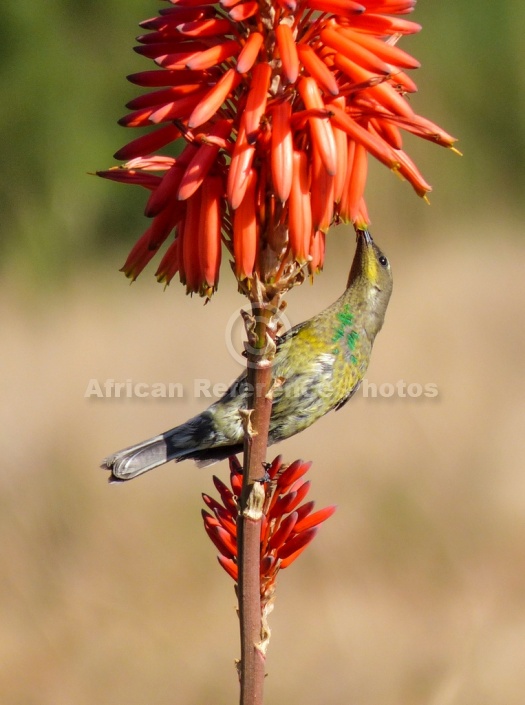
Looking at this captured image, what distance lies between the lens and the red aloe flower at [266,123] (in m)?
0.79

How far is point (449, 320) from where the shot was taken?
2996mm

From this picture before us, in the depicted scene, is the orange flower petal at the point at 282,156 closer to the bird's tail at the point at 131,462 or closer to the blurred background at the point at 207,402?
the bird's tail at the point at 131,462

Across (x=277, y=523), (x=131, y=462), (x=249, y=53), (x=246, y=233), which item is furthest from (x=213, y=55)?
(x=131, y=462)

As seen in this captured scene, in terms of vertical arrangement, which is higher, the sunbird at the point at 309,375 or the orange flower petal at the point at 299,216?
the orange flower petal at the point at 299,216

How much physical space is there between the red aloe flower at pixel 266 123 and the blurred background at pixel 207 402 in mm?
1806

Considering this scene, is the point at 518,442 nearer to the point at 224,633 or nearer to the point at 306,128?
the point at 224,633

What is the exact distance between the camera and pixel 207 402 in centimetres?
289

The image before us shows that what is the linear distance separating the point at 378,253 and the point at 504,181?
136 cm

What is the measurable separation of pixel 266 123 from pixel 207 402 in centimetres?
211

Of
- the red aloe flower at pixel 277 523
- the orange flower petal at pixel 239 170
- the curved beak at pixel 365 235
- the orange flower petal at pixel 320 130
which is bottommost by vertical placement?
the red aloe flower at pixel 277 523

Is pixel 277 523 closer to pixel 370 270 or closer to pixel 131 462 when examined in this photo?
pixel 131 462

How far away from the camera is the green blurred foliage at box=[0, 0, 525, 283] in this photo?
8.98 ft

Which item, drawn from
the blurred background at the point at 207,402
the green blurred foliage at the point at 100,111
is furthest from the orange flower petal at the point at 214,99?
the green blurred foliage at the point at 100,111

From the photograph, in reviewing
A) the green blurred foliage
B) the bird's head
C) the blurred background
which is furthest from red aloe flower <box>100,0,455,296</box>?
the green blurred foliage
